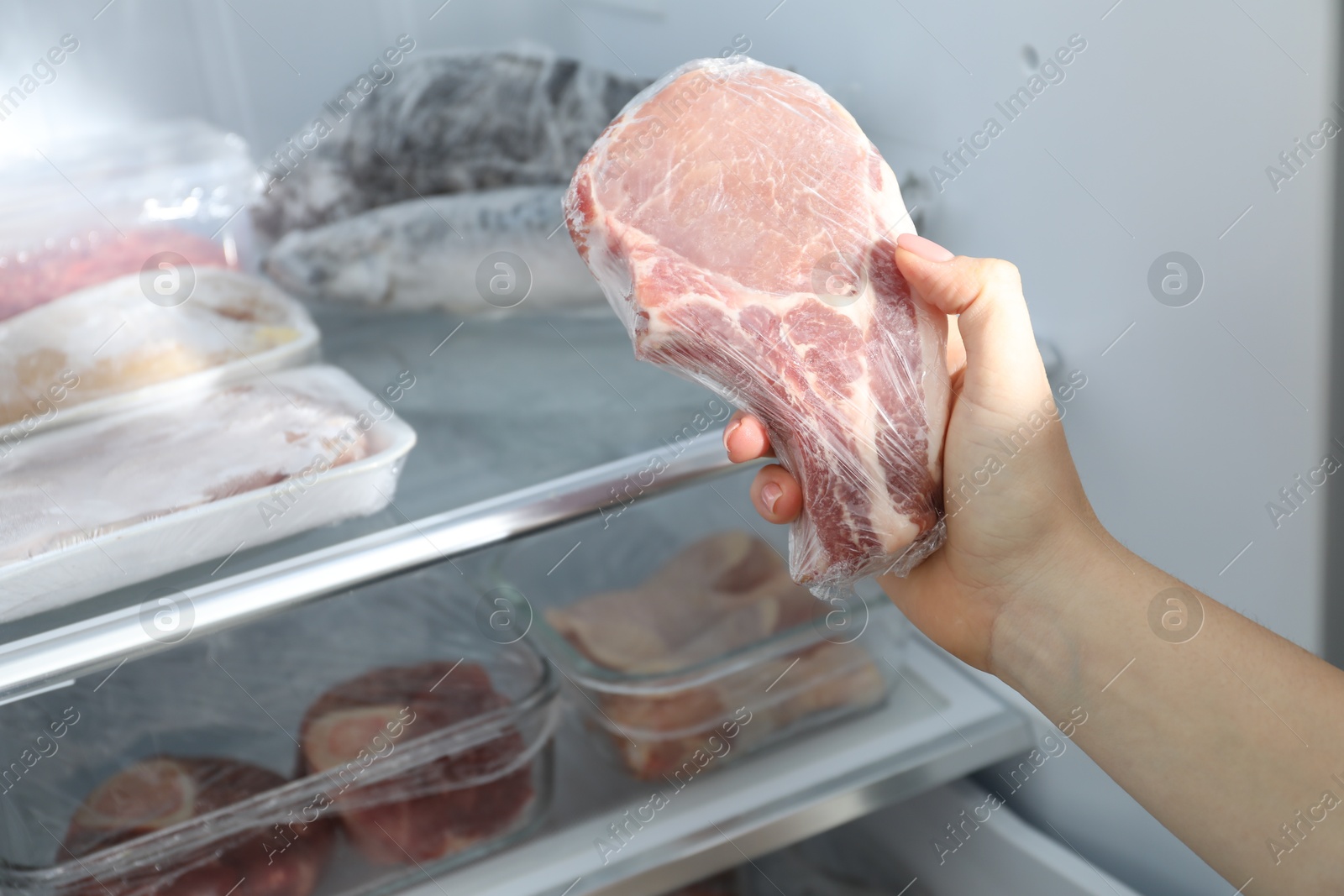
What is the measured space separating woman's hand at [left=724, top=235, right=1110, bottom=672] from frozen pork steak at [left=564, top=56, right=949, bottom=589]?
0.06 feet

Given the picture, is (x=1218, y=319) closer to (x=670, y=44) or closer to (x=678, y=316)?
(x=678, y=316)

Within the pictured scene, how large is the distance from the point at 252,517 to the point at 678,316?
0.32 meters

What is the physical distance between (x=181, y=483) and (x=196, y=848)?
310mm

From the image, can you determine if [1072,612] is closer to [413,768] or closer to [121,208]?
[413,768]

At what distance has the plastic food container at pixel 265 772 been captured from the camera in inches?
30.6

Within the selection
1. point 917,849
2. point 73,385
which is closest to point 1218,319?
point 917,849

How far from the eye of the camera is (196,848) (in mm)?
786

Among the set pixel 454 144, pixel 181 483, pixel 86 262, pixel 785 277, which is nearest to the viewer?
pixel 785 277

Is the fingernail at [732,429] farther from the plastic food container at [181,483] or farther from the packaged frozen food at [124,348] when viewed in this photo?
the packaged frozen food at [124,348]

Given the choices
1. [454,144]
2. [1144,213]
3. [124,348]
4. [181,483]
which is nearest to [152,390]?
[124,348]

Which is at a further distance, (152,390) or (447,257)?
(447,257)

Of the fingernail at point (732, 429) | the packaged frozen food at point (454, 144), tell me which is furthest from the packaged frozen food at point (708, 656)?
the packaged frozen food at point (454, 144)

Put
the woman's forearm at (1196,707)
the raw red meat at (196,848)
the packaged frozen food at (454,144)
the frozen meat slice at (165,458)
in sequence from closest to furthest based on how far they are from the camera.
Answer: the woman's forearm at (1196,707)
the frozen meat slice at (165,458)
the raw red meat at (196,848)
the packaged frozen food at (454,144)

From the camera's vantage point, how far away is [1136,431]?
2.58ft
